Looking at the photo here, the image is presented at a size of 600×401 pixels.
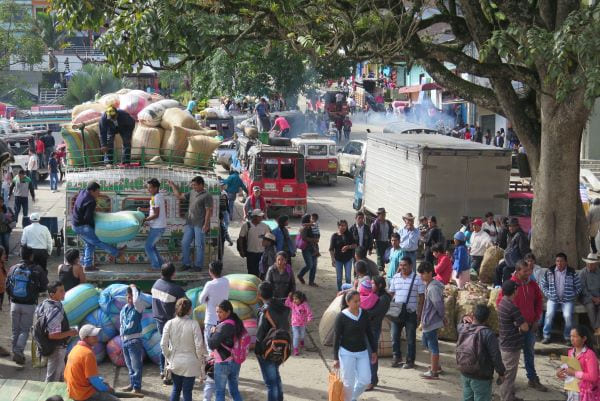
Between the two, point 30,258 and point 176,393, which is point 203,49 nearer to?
point 30,258

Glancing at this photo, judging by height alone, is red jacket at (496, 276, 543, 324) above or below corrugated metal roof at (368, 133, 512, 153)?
below

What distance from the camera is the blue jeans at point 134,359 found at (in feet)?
36.9

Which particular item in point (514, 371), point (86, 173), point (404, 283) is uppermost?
point (86, 173)

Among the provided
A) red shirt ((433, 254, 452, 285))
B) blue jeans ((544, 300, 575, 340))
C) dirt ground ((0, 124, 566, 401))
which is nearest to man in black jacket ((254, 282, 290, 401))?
dirt ground ((0, 124, 566, 401))

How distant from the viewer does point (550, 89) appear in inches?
553

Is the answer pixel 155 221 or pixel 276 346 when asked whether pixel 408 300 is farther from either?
pixel 155 221

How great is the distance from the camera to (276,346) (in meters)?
10.3

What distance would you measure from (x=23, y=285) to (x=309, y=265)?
6.35m

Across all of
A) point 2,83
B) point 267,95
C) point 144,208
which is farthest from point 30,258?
point 2,83

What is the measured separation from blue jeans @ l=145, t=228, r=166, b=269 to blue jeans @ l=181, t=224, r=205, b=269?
0.40 meters

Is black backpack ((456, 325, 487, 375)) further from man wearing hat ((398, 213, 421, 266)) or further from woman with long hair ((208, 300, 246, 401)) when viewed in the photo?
man wearing hat ((398, 213, 421, 266))

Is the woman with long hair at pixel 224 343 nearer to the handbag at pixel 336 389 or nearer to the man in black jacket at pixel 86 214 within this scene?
the handbag at pixel 336 389

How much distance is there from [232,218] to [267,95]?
20.8m

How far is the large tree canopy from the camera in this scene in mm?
13094
